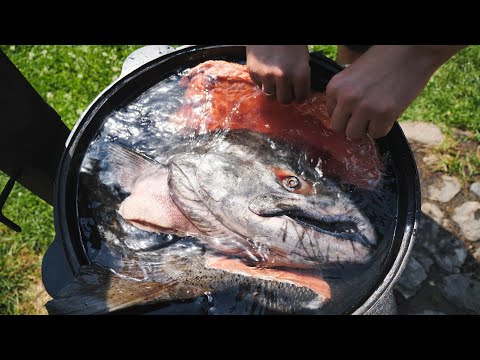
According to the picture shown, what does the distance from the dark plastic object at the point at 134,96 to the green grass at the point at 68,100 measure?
146 cm

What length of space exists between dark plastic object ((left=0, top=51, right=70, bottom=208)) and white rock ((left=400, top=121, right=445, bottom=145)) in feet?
8.18

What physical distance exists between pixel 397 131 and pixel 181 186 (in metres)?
1.04

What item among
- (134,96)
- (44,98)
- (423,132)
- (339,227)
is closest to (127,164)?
(134,96)

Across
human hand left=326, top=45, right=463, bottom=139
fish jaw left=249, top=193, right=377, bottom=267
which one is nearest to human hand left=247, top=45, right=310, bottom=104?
human hand left=326, top=45, right=463, bottom=139

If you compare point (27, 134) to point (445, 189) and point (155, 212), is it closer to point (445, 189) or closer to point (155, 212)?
point (155, 212)

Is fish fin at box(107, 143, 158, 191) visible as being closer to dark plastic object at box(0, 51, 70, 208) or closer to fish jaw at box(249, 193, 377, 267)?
dark plastic object at box(0, 51, 70, 208)

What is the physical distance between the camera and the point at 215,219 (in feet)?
6.08

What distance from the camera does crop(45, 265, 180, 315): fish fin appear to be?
5.07 feet

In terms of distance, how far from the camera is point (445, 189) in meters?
3.16

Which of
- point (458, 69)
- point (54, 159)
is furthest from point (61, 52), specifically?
point (458, 69)

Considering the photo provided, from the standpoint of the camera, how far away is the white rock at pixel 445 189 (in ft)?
10.3
